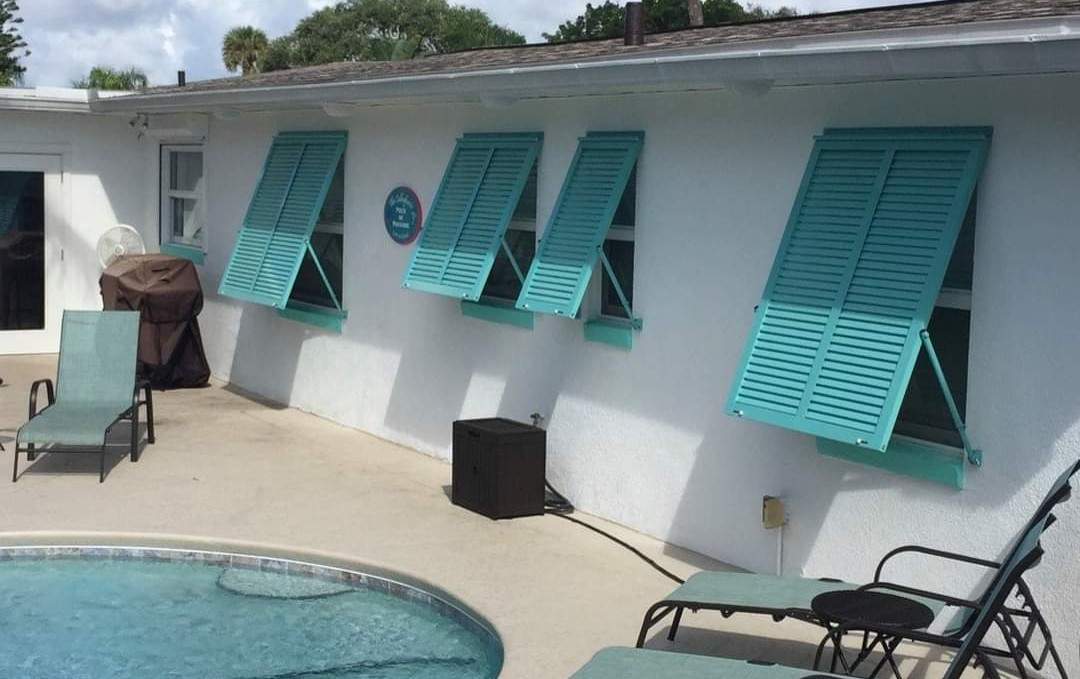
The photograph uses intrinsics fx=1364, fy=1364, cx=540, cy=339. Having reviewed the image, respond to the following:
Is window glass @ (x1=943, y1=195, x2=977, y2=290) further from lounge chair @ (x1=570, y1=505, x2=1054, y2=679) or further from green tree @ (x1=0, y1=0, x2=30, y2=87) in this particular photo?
green tree @ (x1=0, y1=0, x2=30, y2=87)

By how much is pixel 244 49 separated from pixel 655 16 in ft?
78.1

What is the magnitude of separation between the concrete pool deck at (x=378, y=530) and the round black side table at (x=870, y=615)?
2.38ft


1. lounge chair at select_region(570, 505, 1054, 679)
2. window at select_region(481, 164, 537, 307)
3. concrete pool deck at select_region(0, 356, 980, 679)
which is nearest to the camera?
lounge chair at select_region(570, 505, 1054, 679)

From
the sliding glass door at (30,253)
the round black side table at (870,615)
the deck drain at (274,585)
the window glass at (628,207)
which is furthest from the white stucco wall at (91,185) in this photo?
the round black side table at (870,615)

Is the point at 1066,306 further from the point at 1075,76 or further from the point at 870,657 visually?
the point at 870,657

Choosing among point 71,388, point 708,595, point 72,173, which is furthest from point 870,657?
point 72,173

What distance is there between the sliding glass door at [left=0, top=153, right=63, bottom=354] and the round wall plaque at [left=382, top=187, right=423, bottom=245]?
629 cm

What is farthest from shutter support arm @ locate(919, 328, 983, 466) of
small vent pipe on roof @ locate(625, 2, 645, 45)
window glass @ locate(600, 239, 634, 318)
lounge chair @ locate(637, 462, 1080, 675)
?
small vent pipe on roof @ locate(625, 2, 645, 45)

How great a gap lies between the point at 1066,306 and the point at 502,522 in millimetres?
3943

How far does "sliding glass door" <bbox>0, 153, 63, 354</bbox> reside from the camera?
1541 cm

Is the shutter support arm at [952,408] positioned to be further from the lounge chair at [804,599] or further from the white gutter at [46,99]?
the white gutter at [46,99]

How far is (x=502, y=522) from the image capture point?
8.73 meters

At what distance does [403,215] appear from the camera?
10.8 metres

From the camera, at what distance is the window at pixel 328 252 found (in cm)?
1194
